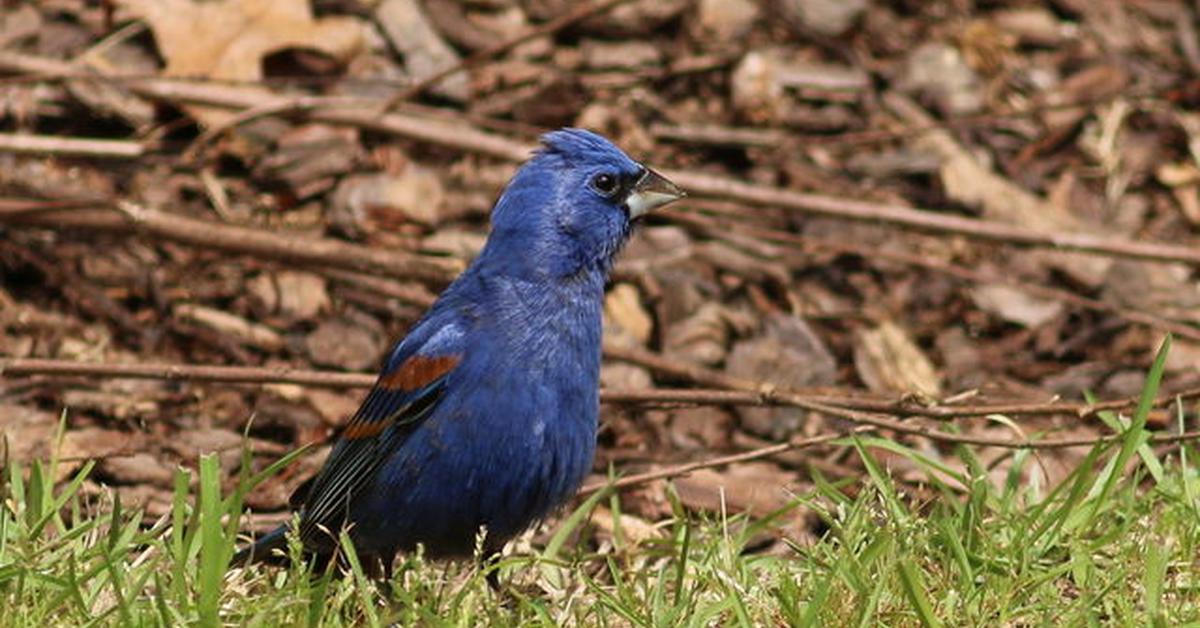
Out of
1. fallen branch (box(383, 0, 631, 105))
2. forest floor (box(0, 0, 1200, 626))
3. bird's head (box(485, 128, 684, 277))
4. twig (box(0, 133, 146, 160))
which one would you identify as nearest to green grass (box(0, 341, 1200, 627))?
forest floor (box(0, 0, 1200, 626))

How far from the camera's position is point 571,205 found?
4.43 m

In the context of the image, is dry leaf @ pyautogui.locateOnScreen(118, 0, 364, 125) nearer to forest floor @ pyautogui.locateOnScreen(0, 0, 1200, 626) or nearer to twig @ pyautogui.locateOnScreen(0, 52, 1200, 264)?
forest floor @ pyautogui.locateOnScreen(0, 0, 1200, 626)

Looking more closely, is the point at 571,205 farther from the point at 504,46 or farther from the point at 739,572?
the point at 504,46

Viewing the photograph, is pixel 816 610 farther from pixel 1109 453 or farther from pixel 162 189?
pixel 162 189

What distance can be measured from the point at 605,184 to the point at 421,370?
62 cm

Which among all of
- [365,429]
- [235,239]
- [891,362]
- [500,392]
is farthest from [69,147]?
[891,362]

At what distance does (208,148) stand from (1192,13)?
3959mm

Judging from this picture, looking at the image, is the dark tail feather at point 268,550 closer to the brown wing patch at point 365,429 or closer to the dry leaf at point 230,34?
the brown wing patch at point 365,429

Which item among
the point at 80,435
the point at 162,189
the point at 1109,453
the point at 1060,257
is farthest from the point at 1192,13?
the point at 80,435

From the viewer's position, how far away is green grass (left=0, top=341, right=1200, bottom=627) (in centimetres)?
360

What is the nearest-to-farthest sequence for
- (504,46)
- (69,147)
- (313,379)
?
1. (313,379)
2. (69,147)
3. (504,46)

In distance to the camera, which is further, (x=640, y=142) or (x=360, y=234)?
(x=640, y=142)

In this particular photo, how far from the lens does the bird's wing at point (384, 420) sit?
4215 millimetres

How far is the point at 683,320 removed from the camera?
6047mm
